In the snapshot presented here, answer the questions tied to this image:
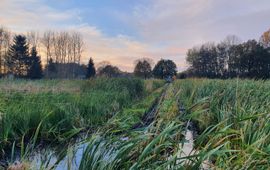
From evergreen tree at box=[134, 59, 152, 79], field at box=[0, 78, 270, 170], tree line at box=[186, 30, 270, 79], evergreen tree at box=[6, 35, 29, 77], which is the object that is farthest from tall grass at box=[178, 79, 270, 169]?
evergreen tree at box=[134, 59, 152, 79]

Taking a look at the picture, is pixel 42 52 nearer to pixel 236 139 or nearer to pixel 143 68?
pixel 143 68

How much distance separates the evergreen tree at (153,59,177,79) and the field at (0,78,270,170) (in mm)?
39824

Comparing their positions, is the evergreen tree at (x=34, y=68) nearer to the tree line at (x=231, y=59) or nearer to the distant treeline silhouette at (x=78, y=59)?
the distant treeline silhouette at (x=78, y=59)

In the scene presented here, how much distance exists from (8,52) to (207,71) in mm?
33632

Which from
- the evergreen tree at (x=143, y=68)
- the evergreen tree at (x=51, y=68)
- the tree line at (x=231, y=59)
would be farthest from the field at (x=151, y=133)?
the evergreen tree at (x=143, y=68)

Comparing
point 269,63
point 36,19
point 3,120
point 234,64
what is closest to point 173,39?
point 36,19

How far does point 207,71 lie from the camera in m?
48.5

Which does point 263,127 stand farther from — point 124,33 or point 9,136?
point 124,33

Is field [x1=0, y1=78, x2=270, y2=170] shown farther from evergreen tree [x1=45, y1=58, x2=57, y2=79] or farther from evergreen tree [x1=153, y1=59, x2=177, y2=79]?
evergreen tree [x1=153, y1=59, x2=177, y2=79]

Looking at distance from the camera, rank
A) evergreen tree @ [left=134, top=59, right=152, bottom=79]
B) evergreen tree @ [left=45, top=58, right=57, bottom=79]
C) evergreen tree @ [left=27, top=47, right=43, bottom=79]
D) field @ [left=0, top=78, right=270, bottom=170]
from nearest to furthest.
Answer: field @ [left=0, top=78, right=270, bottom=170], evergreen tree @ [left=27, top=47, right=43, bottom=79], evergreen tree @ [left=45, top=58, right=57, bottom=79], evergreen tree @ [left=134, top=59, right=152, bottom=79]

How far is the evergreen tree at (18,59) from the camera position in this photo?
4228 centimetres

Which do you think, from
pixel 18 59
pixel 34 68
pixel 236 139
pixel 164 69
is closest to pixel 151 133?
pixel 236 139

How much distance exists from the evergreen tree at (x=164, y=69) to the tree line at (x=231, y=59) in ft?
10.7

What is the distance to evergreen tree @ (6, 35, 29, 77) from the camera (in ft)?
139
